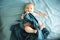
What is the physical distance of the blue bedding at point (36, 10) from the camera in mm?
1584

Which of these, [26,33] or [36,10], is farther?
[36,10]

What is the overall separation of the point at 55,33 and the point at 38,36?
0.21 metres

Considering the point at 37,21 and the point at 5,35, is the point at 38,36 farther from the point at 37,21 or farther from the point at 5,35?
the point at 5,35

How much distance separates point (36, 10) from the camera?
64.6 inches

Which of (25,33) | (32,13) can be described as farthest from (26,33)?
(32,13)

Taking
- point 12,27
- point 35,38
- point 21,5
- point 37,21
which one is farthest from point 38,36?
point 21,5

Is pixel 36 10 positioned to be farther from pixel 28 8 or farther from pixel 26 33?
pixel 26 33

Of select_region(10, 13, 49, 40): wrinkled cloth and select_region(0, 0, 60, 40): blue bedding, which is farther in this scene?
select_region(0, 0, 60, 40): blue bedding

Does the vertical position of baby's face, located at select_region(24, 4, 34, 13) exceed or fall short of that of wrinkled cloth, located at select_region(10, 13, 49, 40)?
it exceeds it

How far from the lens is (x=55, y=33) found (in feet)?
5.20

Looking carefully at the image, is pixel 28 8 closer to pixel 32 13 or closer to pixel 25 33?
pixel 32 13

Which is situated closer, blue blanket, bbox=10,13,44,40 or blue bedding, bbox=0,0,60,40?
blue blanket, bbox=10,13,44,40

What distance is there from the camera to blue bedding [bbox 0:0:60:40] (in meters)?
1.58

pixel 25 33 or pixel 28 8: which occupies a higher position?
pixel 28 8
